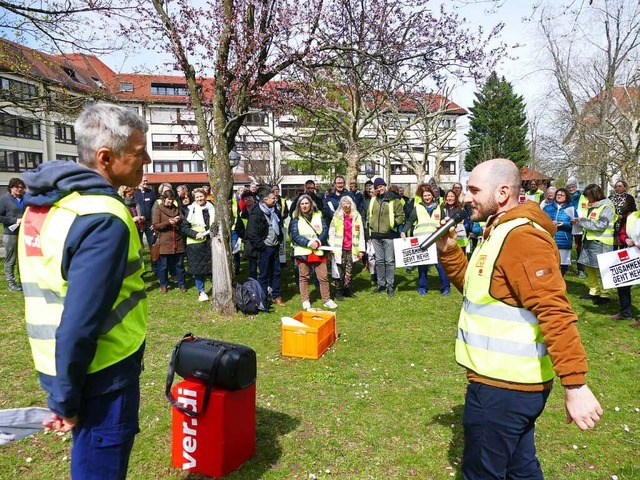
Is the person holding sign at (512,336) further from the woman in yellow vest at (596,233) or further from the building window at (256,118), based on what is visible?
the woman in yellow vest at (596,233)

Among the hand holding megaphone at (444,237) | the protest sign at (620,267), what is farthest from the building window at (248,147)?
the hand holding megaphone at (444,237)

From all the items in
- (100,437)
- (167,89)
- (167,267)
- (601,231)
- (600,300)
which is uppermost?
(167,89)

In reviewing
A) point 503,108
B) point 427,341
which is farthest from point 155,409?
point 503,108

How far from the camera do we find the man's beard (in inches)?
98.5

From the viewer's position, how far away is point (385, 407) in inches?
182

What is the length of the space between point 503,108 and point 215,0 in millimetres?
45969

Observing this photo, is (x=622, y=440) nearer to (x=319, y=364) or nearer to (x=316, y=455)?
(x=316, y=455)

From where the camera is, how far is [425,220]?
Result: 9.58 meters

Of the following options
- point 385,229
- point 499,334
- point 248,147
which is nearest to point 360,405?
point 499,334

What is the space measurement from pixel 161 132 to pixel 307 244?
4672cm

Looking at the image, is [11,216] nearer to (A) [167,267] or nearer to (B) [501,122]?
(A) [167,267]

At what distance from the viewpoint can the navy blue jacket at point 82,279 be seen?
1.78 m

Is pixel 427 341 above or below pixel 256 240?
below

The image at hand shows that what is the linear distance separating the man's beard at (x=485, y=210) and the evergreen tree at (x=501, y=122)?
4833cm
